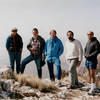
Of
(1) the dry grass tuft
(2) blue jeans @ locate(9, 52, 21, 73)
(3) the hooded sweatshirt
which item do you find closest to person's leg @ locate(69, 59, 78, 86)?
(3) the hooded sweatshirt

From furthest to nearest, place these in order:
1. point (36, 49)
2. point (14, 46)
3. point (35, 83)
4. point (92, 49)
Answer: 1. point (14, 46)
2. point (36, 49)
3. point (35, 83)
4. point (92, 49)

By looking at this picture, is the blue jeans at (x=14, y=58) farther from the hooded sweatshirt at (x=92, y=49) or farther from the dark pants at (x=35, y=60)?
the hooded sweatshirt at (x=92, y=49)

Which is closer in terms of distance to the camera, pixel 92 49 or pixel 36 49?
pixel 92 49

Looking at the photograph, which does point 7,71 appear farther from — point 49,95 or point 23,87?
point 49,95

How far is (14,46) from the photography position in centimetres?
1280

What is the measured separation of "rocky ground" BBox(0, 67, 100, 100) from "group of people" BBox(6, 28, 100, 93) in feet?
1.34

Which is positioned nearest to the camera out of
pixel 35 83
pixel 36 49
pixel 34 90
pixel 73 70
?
pixel 34 90

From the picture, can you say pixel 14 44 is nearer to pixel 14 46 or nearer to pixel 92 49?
pixel 14 46

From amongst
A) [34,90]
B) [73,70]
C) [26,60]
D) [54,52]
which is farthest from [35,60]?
[73,70]

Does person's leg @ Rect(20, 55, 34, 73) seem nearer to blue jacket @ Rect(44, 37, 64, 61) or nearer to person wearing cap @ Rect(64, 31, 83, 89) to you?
blue jacket @ Rect(44, 37, 64, 61)

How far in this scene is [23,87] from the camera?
11.3 metres

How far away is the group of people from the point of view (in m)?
10.9

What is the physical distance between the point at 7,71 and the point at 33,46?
1.56 metres

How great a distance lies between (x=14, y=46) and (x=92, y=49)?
376 cm
